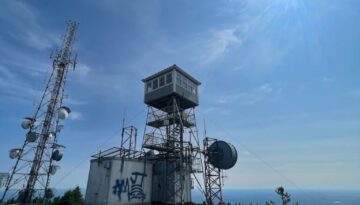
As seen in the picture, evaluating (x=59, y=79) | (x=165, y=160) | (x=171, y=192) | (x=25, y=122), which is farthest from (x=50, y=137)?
(x=171, y=192)

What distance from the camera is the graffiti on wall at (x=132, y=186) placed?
78.3ft

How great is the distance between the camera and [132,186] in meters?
25.4

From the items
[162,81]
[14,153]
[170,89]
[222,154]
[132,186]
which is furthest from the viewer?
[162,81]

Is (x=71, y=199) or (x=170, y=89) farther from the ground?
(x=170, y=89)

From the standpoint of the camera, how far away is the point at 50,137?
35.2 m

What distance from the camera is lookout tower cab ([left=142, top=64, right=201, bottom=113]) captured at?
31438 millimetres

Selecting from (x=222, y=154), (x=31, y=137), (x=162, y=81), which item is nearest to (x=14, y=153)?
(x=31, y=137)

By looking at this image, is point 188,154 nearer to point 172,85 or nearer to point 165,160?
point 165,160

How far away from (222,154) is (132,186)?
1316 cm

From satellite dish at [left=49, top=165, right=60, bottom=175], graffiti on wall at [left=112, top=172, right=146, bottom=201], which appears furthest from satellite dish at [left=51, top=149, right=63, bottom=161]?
→ graffiti on wall at [left=112, top=172, right=146, bottom=201]

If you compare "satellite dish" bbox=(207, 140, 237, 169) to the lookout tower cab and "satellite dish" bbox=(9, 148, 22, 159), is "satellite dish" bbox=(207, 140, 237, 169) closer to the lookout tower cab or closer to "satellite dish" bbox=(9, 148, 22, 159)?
the lookout tower cab

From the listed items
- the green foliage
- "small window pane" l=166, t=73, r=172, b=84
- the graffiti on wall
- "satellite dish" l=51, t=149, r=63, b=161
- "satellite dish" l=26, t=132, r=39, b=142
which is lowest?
the green foliage

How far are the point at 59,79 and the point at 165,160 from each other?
86.3 feet

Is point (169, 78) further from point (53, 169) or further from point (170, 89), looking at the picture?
point (53, 169)
